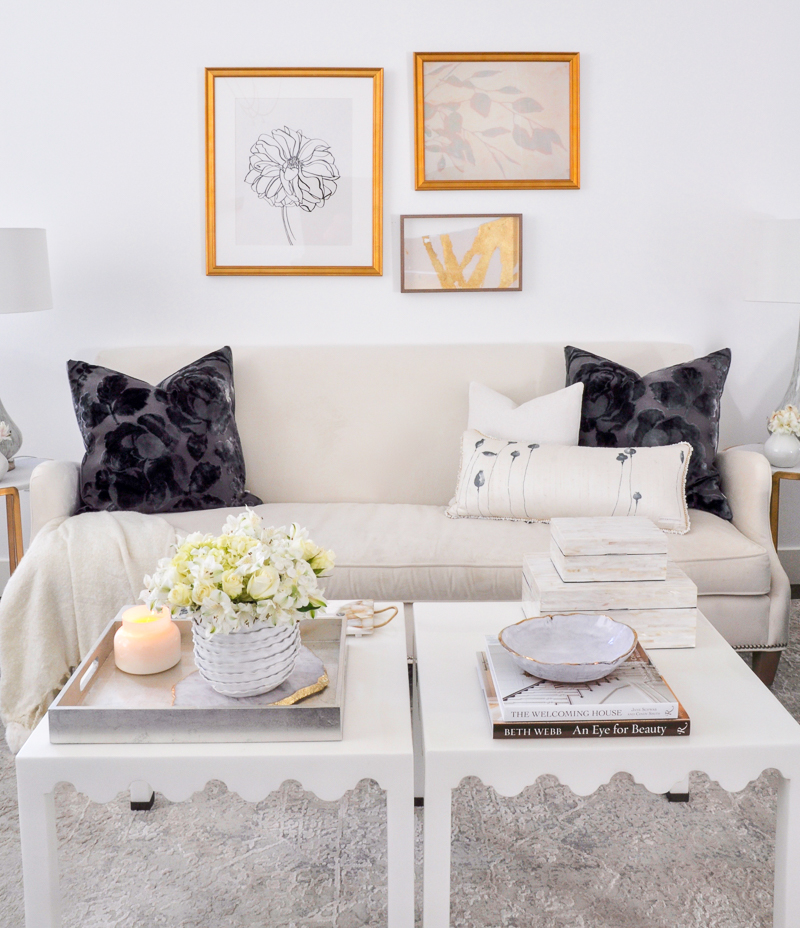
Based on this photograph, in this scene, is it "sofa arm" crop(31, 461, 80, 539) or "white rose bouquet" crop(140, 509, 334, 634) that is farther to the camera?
"sofa arm" crop(31, 461, 80, 539)

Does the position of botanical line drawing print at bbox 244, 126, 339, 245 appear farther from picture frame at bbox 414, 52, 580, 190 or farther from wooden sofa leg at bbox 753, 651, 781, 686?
wooden sofa leg at bbox 753, 651, 781, 686

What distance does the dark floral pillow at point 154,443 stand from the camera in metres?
2.56

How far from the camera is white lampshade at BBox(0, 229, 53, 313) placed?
2648 millimetres

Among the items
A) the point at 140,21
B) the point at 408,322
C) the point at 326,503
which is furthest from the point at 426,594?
the point at 140,21

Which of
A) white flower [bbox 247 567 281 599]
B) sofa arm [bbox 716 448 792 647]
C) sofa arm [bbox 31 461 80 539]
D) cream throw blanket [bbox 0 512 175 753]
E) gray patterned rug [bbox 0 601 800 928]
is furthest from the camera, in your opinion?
sofa arm [bbox 31 461 80 539]

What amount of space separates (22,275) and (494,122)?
5.31 ft

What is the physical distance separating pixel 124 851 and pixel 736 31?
3.05 metres

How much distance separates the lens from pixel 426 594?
7.46ft

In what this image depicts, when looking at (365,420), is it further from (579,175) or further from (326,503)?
(579,175)

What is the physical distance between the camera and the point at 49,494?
97.0 inches

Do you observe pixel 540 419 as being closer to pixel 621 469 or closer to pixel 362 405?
pixel 621 469

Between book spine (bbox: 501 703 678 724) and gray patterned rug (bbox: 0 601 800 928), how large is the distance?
46 centimetres

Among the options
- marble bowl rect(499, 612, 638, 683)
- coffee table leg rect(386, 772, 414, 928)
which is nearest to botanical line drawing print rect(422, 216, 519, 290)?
marble bowl rect(499, 612, 638, 683)

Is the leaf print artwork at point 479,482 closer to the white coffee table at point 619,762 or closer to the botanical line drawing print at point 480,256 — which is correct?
the botanical line drawing print at point 480,256
